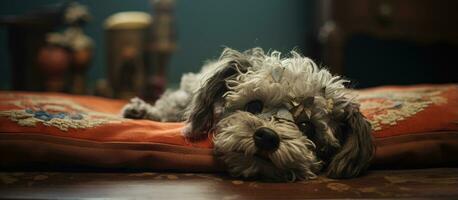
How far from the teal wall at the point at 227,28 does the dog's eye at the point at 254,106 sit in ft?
7.83

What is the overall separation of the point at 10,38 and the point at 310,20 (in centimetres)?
208

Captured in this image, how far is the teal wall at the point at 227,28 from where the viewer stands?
361cm

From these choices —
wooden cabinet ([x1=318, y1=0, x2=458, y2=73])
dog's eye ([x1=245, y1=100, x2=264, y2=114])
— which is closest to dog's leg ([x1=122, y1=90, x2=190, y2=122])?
dog's eye ([x1=245, y1=100, x2=264, y2=114])

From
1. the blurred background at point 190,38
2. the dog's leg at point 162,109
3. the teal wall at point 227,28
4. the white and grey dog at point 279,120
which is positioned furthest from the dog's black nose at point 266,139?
the teal wall at point 227,28

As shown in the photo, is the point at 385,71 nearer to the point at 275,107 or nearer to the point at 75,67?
the point at 75,67

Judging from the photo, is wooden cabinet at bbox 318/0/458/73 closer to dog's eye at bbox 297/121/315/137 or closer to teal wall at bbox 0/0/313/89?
teal wall at bbox 0/0/313/89

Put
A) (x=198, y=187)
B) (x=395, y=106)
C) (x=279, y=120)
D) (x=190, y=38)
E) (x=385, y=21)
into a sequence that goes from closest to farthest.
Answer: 1. (x=198, y=187)
2. (x=279, y=120)
3. (x=395, y=106)
4. (x=385, y=21)
5. (x=190, y=38)

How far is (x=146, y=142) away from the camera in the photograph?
3.86 feet

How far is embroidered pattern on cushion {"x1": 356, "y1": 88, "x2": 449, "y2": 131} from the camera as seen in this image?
1.35m

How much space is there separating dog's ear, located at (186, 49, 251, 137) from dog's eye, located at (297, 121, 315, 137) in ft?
0.76

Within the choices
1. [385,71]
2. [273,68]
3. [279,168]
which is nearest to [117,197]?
[279,168]

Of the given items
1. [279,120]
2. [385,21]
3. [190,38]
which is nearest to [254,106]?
[279,120]

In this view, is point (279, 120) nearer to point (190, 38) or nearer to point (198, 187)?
point (198, 187)

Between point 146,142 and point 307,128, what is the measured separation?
41 centimetres
